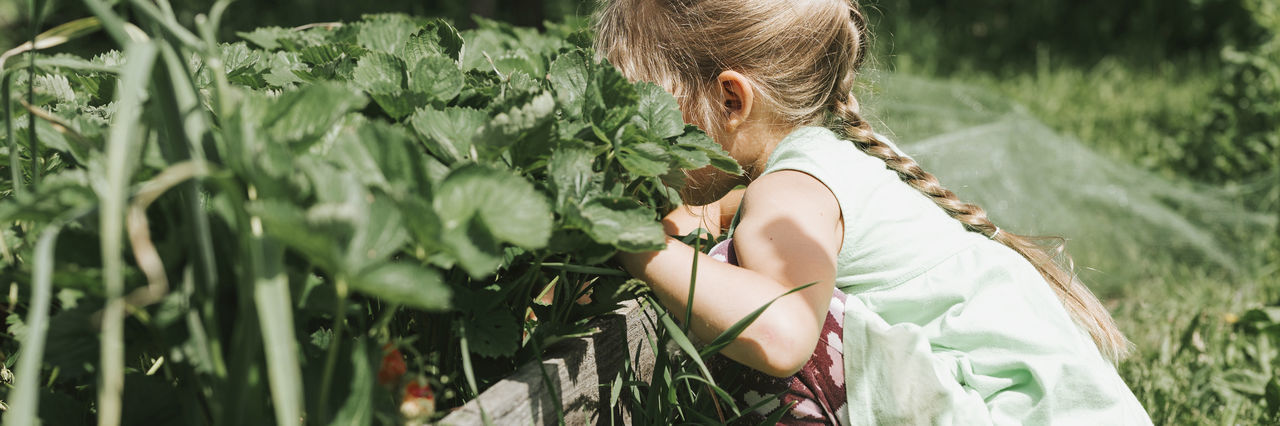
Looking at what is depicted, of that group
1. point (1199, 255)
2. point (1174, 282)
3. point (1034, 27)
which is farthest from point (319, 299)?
point (1034, 27)

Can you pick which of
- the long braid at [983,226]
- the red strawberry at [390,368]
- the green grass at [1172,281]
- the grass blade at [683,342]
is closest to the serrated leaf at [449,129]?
the red strawberry at [390,368]

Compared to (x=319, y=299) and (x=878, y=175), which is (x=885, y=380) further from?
(x=319, y=299)

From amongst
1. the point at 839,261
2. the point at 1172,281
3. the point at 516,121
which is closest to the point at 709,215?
the point at 839,261

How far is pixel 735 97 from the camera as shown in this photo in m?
1.62

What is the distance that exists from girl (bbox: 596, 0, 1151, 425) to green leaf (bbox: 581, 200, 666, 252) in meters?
0.20

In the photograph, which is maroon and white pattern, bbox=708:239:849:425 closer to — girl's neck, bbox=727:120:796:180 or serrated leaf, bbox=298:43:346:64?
girl's neck, bbox=727:120:796:180

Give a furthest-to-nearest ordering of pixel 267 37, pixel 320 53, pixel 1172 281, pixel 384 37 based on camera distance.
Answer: pixel 1172 281
pixel 267 37
pixel 384 37
pixel 320 53

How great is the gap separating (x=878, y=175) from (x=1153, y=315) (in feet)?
5.50

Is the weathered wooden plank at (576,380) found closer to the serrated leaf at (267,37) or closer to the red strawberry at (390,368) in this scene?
the red strawberry at (390,368)

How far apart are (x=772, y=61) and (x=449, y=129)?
0.83 meters

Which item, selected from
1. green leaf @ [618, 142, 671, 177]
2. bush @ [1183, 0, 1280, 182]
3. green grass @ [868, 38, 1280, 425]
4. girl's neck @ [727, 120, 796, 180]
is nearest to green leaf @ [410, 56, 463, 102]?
green leaf @ [618, 142, 671, 177]

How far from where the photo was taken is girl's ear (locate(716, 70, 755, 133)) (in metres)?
1.59

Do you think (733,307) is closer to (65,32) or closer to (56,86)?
(65,32)

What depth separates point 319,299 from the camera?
78 cm
